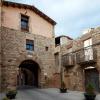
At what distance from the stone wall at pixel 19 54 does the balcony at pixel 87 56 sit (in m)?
5.35

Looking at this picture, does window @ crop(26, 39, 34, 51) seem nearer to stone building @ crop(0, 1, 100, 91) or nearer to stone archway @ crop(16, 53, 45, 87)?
stone building @ crop(0, 1, 100, 91)

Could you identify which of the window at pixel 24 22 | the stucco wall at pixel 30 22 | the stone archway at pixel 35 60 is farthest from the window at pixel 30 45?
the window at pixel 24 22

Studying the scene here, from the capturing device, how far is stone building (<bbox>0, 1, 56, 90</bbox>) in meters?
20.4

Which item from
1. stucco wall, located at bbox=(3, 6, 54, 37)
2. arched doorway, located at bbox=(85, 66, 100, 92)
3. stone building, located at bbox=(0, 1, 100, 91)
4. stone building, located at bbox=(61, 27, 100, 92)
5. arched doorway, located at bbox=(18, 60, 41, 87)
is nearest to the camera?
stone building, located at bbox=(61, 27, 100, 92)

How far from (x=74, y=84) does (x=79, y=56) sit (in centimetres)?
295

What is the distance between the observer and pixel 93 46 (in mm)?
17203

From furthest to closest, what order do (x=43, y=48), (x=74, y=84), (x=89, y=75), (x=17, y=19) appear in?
(x=43, y=48)
(x=17, y=19)
(x=74, y=84)
(x=89, y=75)

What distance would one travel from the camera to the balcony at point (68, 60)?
66.3 ft

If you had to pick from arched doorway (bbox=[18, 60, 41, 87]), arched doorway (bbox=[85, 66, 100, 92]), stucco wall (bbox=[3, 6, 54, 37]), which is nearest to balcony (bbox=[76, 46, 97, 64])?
arched doorway (bbox=[85, 66, 100, 92])

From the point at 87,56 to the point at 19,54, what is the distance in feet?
23.8

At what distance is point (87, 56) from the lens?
1767cm

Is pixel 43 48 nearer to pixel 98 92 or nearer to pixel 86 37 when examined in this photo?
pixel 86 37

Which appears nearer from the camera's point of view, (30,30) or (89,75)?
(89,75)

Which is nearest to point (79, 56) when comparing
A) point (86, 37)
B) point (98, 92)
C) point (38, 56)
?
point (86, 37)
